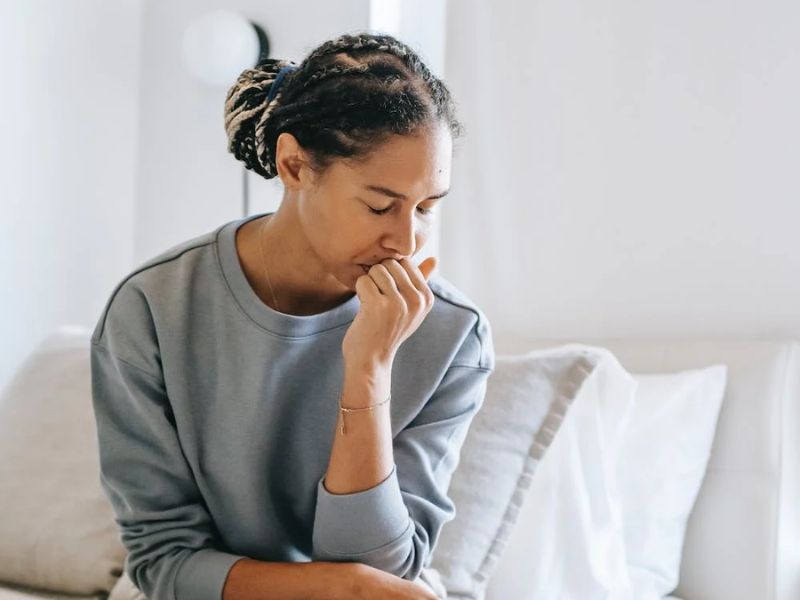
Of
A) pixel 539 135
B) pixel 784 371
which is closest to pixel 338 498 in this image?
pixel 784 371

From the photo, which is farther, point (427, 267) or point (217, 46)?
point (217, 46)

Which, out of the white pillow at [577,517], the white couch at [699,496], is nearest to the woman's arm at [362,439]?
the white pillow at [577,517]

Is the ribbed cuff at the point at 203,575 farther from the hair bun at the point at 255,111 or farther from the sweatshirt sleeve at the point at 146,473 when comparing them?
the hair bun at the point at 255,111

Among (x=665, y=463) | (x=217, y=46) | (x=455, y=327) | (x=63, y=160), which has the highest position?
(x=217, y=46)

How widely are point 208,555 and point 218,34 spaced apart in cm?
147

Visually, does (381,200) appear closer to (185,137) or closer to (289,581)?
(289,581)

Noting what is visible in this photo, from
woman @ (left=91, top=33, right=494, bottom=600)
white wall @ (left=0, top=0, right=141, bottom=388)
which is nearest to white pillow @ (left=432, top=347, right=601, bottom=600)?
woman @ (left=91, top=33, right=494, bottom=600)

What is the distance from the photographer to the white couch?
63.9 inches

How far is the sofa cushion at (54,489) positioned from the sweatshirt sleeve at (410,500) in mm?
595

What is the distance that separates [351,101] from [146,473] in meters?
0.50

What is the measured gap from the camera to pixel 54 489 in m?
1.70

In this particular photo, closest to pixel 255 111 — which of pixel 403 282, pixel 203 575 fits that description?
pixel 403 282

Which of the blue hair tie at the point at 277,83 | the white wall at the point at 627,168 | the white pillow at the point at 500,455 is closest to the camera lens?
the blue hair tie at the point at 277,83

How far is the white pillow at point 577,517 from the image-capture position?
1482 mm
